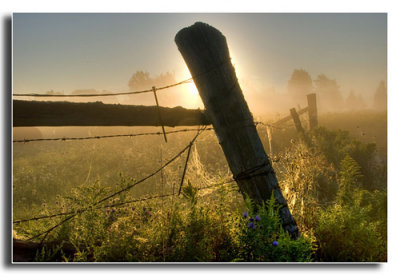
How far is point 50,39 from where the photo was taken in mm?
3467

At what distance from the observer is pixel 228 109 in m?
2.43

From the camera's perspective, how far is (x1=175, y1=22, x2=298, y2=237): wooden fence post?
7.95 feet

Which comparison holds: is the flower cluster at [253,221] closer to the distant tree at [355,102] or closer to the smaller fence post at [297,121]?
the smaller fence post at [297,121]

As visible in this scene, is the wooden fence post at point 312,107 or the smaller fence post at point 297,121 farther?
the wooden fence post at point 312,107

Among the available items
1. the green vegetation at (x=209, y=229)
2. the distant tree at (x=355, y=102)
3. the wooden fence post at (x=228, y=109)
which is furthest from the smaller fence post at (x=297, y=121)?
the distant tree at (x=355, y=102)

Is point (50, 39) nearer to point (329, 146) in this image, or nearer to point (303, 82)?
point (329, 146)

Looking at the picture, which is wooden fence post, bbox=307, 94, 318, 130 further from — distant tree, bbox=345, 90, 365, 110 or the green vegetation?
distant tree, bbox=345, 90, 365, 110

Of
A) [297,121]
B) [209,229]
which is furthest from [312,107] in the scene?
[209,229]

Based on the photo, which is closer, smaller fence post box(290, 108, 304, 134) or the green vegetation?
the green vegetation

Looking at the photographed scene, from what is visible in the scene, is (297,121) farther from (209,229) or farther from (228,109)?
(209,229)

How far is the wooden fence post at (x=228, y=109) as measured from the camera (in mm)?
2424

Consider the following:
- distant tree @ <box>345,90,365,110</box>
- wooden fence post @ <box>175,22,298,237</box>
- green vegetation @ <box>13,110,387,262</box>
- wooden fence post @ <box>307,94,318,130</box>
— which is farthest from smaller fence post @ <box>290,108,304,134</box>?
distant tree @ <box>345,90,365,110</box>
